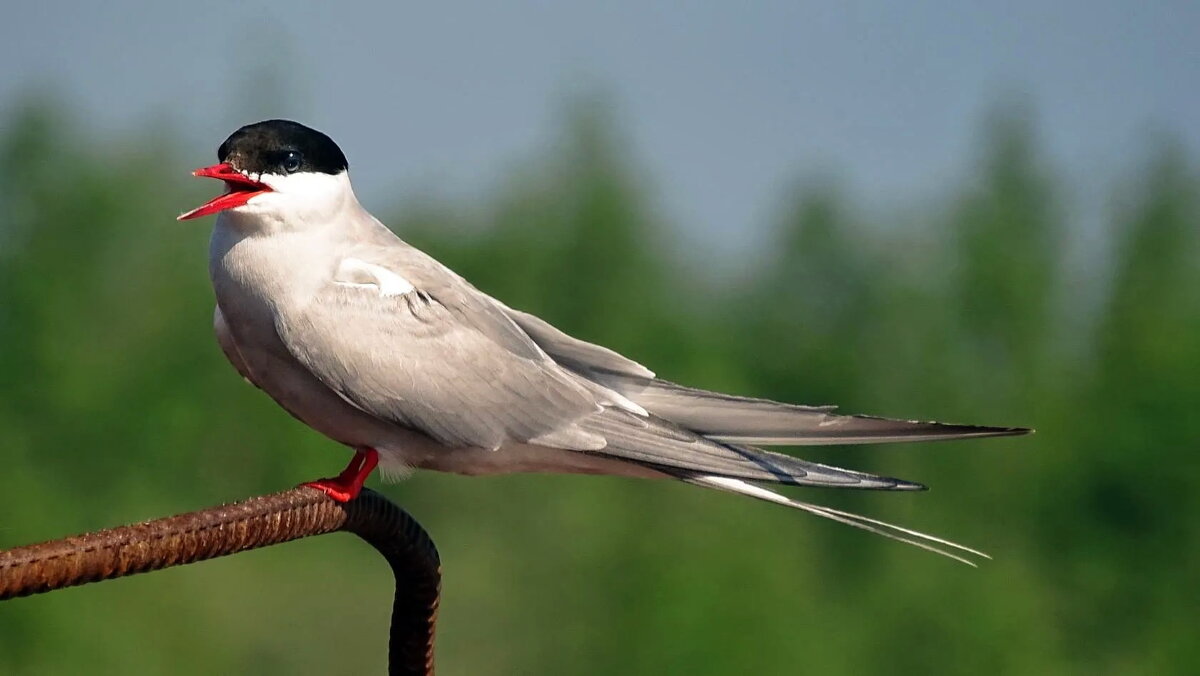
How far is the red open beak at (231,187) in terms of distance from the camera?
2438 millimetres

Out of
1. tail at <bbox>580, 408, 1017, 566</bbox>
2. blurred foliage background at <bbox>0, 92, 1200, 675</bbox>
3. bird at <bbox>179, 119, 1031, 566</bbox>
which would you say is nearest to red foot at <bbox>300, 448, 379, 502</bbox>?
bird at <bbox>179, 119, 1031, 566</bbox>

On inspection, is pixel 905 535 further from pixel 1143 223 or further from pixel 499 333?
pixel 1143 223

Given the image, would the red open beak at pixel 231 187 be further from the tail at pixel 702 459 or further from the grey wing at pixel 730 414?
the tail at pixel 702 459

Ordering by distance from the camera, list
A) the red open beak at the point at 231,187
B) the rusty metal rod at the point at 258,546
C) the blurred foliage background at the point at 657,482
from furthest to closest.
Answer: the blurred foliage background at the point at 657,482
the red open beak at the point at 231,187
the rusty metal rod at the point at 258,546

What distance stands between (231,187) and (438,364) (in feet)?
1.56

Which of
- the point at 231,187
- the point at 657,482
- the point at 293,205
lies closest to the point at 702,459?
the point at 293,205

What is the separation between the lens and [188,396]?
73.3ft

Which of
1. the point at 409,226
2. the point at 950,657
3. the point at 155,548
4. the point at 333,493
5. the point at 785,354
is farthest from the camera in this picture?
the point at 785,354

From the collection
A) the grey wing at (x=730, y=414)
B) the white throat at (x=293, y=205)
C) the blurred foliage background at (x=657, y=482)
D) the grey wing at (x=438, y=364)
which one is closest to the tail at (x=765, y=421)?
the grey wing at (x=730, y=414)

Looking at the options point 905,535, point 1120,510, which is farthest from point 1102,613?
point 905,535

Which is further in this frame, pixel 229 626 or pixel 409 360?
pixel 229 626

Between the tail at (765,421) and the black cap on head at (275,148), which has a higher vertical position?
the black cap on head at (275,148)

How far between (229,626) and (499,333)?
665 inches

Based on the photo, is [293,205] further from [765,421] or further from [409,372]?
[765,421]
